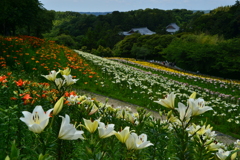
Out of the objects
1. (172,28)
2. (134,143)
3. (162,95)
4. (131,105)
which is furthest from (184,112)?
(172,28)

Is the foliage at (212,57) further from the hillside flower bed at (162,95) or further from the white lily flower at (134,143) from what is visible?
the white lily flower at (134,143)

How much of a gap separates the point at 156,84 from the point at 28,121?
38.5ft

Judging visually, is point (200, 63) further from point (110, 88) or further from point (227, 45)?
point (110, 88)

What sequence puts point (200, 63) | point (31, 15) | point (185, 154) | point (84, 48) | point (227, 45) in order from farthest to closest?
1. point (84, 48)
2. point (200, 63)
3. point (227, 45)
4. point (31, 15)
5. point (185, 154)

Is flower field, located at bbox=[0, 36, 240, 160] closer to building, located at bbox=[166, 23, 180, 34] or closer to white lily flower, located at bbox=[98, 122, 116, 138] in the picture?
white lily flower, located at bbox=[98, 122, 116, 138]

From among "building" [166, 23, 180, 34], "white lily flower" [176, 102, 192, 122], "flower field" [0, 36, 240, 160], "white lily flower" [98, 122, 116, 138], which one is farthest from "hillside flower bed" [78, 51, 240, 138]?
"building" [166, 23, 180, 34]

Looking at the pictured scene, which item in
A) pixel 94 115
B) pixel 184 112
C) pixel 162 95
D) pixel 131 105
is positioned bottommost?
pixel 131 105

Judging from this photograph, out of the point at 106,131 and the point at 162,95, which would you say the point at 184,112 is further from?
the point at 162,95

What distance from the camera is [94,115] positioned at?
409 cm

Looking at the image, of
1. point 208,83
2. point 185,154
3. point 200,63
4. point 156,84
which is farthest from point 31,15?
point 200,63

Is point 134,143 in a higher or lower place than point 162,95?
higher

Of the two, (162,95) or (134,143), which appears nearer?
(134,143)

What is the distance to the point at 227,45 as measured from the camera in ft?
78.1

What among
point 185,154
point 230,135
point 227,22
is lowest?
point 230,135
